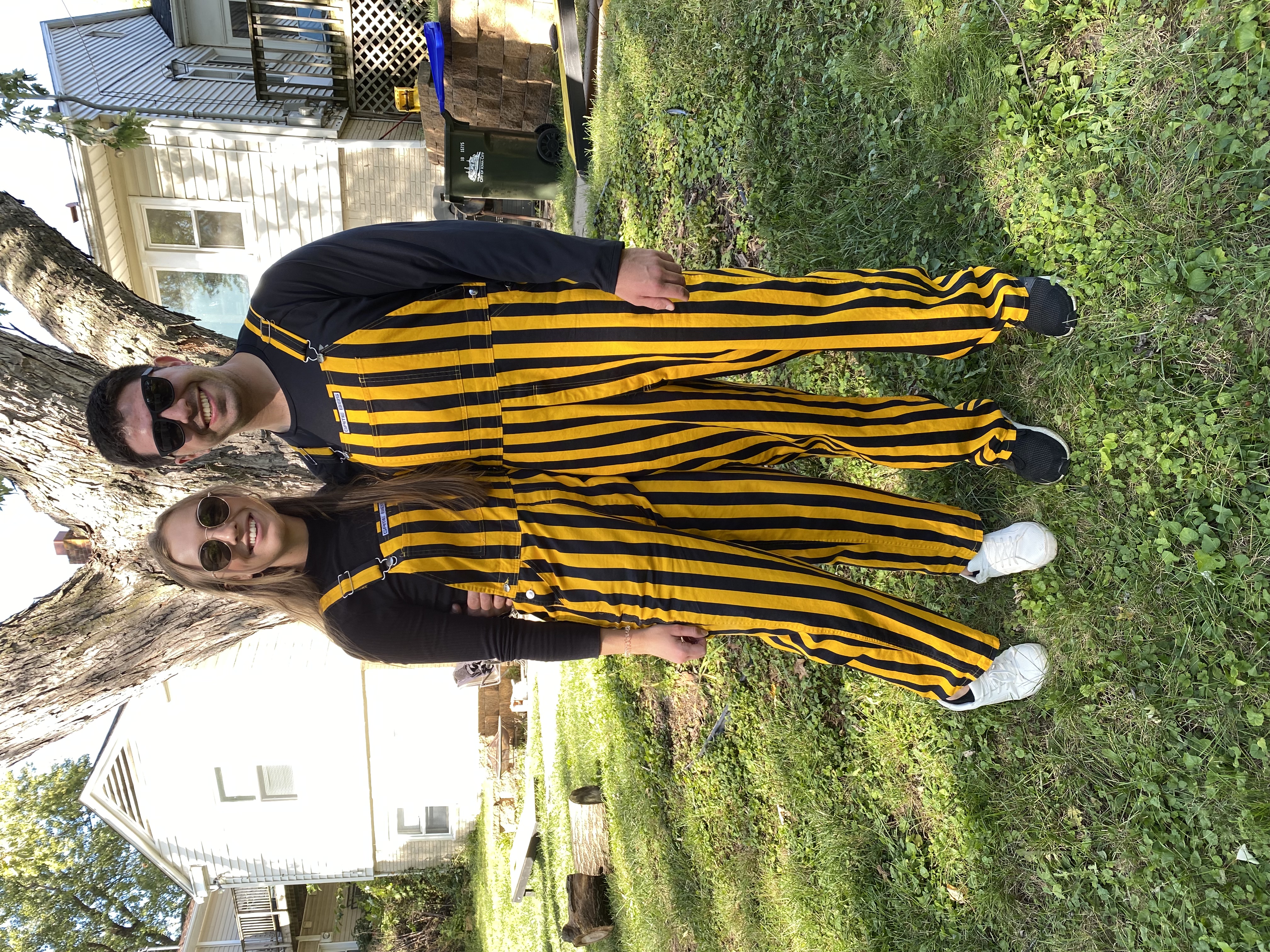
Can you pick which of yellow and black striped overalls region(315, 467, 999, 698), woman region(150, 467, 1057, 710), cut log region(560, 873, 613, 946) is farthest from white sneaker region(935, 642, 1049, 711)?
cut log region(560, 873, 613, 946)

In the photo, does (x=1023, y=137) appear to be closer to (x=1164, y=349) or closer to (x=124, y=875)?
(x=1164, y=349)

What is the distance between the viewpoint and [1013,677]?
272 centimetres

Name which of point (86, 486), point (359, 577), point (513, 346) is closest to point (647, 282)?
point (513, 346)

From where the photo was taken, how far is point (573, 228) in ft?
26.3

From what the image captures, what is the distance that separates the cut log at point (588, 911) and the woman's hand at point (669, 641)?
14.3 feet

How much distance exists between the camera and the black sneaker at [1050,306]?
8.45 ft

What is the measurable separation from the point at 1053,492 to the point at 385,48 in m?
11.0

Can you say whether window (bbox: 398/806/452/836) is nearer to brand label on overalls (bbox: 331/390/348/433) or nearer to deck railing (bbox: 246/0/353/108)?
deck railing (bbox: 246/0/353/108)

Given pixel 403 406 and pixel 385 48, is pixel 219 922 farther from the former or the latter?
pixel 403 406

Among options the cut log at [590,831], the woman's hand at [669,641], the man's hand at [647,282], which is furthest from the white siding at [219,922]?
the man's hand at [647,282]

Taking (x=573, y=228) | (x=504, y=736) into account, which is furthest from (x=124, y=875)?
(x=573, y=228)

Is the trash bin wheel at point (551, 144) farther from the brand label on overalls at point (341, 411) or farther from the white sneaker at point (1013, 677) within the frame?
the white sneaker at point (1013, 677)

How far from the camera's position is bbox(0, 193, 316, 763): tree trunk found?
366 cm

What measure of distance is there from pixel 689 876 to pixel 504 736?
8.04 metres
